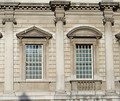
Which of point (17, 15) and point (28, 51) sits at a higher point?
point (17, 15)

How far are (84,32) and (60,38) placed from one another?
5.98ft

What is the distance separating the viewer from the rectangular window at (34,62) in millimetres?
25938

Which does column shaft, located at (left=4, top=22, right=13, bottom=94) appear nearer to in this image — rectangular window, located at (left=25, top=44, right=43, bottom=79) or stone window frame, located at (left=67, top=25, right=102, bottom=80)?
rectangular window, located at (left=25, top=44, right=43, bottom=79)

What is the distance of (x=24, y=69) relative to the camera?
25.6 m

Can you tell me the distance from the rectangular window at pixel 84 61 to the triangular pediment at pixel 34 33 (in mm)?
2411

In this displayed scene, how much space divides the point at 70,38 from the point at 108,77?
384cm

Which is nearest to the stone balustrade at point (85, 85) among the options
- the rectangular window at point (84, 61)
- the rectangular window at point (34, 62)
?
the rectangular window at point (84, 61)

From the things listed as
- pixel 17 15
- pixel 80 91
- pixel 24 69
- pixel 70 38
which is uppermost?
pixel 17 15

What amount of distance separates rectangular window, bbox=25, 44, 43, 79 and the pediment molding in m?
2.45

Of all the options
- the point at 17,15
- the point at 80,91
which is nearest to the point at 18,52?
the point at 17,15

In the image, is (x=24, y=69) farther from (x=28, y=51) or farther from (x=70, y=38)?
(x=70, y=38)

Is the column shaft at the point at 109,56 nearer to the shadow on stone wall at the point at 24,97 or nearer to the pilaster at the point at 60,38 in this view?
the pilaster at the point at 60,38

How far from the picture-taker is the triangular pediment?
84.2 ft

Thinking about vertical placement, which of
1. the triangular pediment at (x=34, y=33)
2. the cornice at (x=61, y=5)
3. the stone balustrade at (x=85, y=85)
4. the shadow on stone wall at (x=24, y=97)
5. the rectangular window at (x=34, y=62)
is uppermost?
the cornice at (x=61, y=5)
